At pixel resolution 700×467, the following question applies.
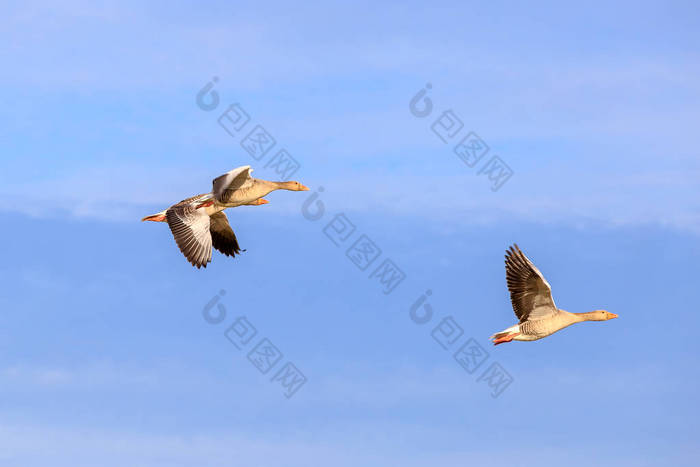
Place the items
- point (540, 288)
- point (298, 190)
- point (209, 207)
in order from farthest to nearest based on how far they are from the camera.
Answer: point (298, 190)
point (209, 207)
point (540, 288)

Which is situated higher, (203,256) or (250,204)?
(250,204)

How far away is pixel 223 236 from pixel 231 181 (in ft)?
17.9

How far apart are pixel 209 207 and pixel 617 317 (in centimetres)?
1390

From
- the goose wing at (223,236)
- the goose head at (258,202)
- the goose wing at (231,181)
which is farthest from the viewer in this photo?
the goose wing at (223,236)

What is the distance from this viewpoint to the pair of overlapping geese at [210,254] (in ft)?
116

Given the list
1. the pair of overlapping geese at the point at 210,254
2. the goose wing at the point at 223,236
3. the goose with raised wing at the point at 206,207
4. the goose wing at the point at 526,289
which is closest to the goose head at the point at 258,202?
the goose with raised wing at the point at 206,207

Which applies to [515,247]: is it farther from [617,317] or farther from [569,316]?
[617,317]

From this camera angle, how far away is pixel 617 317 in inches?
1531

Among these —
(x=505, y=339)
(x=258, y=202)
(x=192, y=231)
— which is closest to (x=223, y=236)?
(x=258, y=202)

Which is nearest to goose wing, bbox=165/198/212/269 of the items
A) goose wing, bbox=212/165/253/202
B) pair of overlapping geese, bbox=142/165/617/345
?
pair of overlapping geese, bbox=142/165/617/345

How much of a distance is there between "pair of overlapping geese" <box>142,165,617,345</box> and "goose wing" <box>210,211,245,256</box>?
128 inches

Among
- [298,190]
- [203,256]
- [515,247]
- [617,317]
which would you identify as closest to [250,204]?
[298,190]

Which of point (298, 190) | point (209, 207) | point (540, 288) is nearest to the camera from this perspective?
point (540, 288)

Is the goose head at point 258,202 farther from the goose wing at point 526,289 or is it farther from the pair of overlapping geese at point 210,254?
the goose wing at point 526,289
